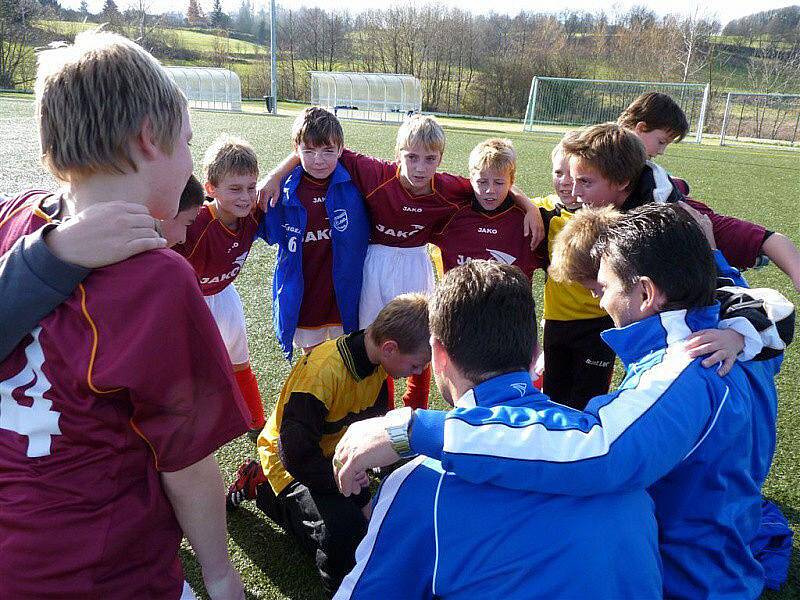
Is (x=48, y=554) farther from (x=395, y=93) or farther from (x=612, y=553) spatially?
(x=395, y=93)

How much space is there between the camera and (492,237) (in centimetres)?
351

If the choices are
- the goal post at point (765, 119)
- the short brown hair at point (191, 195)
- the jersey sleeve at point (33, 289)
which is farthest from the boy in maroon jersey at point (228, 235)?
the goal post at point (765, 119)

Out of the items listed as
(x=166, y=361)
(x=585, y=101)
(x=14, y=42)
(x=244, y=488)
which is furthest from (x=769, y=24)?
(x=166, y=361)

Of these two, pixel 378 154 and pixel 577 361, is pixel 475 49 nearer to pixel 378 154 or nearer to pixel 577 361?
pixel 378 154

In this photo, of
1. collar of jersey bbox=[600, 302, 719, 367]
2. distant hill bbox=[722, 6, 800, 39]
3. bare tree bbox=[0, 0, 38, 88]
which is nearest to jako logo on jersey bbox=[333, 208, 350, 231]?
collar of jersey bbox=[600, 302, 719, 367]

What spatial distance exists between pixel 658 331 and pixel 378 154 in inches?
583

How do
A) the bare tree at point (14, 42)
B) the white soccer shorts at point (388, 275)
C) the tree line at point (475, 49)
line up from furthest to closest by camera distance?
the tree line at point (475, 49) → the bare tree at point (14, 42) → the white soccer shorts at point (388, 275)

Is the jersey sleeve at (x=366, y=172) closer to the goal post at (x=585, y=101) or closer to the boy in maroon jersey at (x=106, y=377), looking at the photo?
the boy in maroon jersey at (x=106, y=377)

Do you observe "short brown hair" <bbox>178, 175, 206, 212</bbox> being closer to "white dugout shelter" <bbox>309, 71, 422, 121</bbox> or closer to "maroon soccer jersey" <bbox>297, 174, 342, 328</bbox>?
"maroon soccer jersey" <bbox>297, 174, 342, 328</bbox>

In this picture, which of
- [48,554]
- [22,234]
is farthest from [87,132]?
[48,554]

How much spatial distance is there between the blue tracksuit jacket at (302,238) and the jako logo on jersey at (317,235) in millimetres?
47

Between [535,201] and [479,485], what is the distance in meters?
2.65

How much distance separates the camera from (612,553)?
3.99ft

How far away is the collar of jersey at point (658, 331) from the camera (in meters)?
1.69
